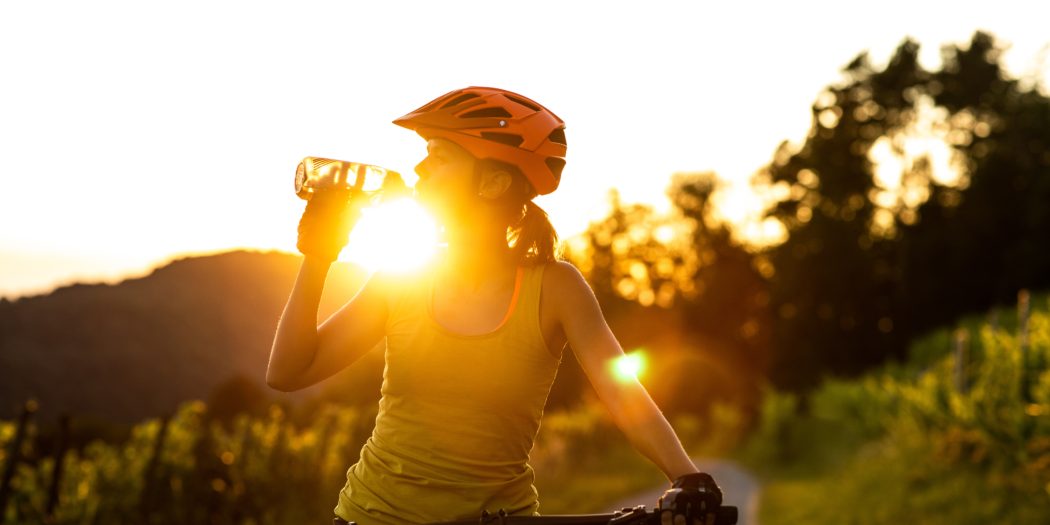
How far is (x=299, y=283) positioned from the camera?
2.86 metres

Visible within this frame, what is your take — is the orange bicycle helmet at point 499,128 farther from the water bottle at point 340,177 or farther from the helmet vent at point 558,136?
the water bottle at point 340,177

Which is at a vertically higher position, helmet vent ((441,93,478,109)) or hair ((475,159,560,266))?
helmet vent ((441,93,478,109))

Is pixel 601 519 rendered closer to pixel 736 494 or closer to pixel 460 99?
pixel 460 99

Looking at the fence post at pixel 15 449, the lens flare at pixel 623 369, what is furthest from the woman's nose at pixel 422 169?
the fence post at pixel 15 449

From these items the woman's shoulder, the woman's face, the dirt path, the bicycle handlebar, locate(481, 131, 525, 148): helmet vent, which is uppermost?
locate(481, 131, 525, 148): helmet vent

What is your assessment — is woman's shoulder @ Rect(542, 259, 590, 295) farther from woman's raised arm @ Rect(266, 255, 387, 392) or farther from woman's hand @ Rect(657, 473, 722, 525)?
woman's hand @ Rect(657, 473, 722, 525)

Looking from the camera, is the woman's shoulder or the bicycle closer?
the bicycle

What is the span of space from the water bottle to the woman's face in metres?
0.27

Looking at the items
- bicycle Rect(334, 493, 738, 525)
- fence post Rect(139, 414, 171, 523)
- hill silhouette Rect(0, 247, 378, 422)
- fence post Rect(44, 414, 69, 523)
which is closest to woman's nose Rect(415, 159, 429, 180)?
bicycle Rect(334, 493, 738, 525)

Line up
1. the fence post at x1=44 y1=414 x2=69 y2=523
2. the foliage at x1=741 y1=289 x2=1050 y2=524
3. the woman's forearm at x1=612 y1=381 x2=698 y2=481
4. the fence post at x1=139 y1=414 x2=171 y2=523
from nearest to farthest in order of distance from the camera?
the woman's forearm at x1=612 y1=381 x2=698 y2=481 → the fence post at x1=44 y1=414 x2=69 y2=523 → the fence post at x1=139 y1=414 x2=171 y2=523 → the foliage at x1=741 y1=289 x2=1050 y2=524

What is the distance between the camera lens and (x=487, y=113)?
3.08m

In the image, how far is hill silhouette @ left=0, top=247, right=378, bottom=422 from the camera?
117ft

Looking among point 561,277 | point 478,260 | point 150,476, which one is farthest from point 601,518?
point 150,476

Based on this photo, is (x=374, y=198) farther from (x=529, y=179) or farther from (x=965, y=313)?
(x=965, y=313)
